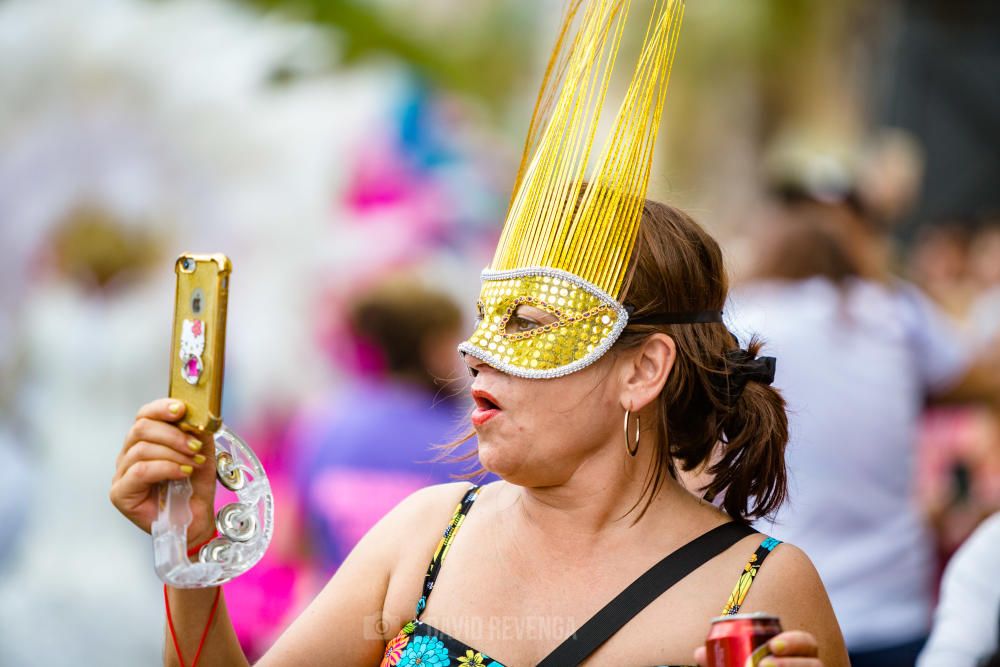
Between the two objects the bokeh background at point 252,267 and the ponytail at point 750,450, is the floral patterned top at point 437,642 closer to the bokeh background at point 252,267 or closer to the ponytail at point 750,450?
the ponytail at point 750,450

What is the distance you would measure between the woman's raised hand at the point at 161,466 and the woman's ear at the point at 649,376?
791 mm

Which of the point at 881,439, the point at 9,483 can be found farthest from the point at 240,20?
the point at 881,439

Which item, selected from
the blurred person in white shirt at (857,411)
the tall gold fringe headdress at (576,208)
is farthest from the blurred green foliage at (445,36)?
the tall gold fringe headdress at (576,208)

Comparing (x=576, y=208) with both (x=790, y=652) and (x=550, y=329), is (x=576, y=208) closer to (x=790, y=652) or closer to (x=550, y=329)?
(x=550, y=329)

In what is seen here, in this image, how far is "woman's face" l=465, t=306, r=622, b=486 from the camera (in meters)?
2.22

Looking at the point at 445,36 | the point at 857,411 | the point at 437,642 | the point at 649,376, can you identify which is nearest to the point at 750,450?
A: the point at 649,376

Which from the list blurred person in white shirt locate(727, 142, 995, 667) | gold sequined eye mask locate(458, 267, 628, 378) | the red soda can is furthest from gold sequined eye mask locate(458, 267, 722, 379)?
blurred person in white shirt locate(727, 142, 995, 667)

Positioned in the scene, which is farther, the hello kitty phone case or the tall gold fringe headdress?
the tall gold fringe headdress

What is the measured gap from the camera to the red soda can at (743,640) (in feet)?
5.81

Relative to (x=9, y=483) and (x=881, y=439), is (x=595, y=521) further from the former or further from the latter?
(x=9, y=483)

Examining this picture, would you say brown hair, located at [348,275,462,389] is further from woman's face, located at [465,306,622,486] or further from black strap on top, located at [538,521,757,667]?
black strap on top, located at [538,521,757,667]

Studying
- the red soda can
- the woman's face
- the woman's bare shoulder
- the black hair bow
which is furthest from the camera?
the black hair bow

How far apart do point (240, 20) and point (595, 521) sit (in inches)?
176

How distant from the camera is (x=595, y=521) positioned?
2.31 metres
